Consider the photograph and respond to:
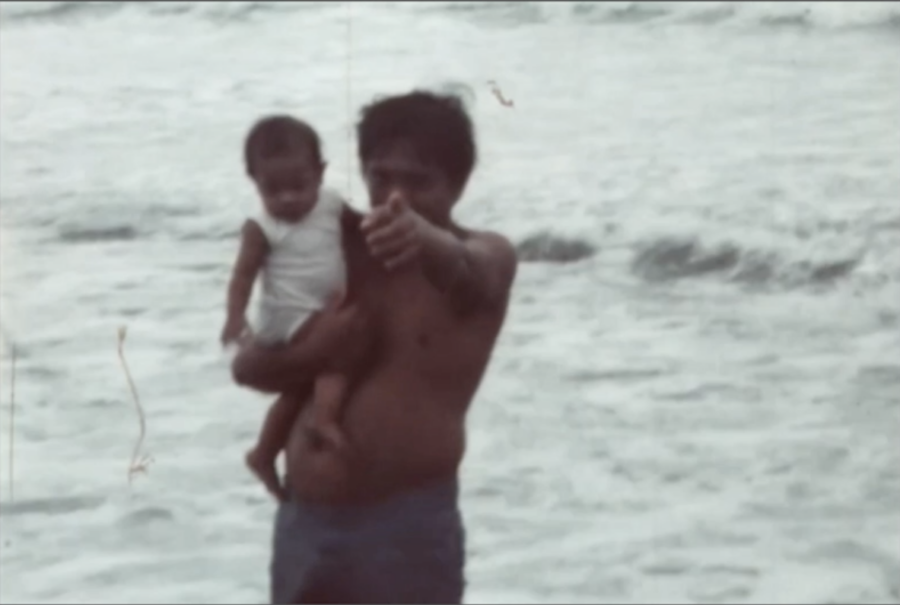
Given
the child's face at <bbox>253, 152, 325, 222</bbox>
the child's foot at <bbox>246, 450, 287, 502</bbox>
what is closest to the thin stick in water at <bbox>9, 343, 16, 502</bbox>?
the child's foot at <bbox>246, 450, 287, 502</bbox>

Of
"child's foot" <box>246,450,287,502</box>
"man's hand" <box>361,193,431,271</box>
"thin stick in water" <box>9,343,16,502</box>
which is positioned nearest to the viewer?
"man's hand" <box>361,193,431,271</box>

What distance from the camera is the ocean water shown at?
151 centimetres

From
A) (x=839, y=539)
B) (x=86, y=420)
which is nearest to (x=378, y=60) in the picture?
(x=86, y=420)

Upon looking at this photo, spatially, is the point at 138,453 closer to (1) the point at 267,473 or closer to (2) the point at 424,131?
(1) the point at 267,473

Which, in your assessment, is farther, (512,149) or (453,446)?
(512,149)

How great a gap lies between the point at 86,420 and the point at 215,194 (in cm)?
26

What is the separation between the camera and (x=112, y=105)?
1.82m

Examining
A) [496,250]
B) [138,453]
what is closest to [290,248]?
[496,250]

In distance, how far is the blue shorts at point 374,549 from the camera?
3.78 ft

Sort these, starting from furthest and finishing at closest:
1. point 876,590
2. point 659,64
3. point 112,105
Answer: point 659,64
point 112,105
point 876,590

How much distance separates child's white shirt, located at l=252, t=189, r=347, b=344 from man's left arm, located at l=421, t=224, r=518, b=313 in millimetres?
61

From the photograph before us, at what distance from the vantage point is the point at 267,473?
46.9 inches

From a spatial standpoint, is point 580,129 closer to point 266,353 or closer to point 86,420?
point 86,420

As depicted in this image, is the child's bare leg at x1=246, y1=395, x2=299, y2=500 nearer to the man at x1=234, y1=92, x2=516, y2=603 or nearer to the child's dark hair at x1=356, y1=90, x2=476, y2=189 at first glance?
the man at x1=234, y1=92, x2=516, y2=603
